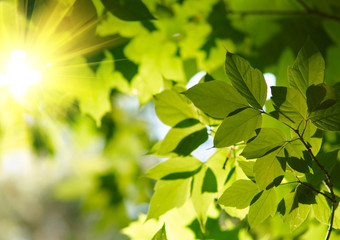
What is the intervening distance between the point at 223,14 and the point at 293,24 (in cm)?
27

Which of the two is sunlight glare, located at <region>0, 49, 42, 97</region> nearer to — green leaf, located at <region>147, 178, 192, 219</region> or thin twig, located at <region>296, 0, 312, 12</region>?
green leaf, located at <region>147, 178, 192, 219</region>

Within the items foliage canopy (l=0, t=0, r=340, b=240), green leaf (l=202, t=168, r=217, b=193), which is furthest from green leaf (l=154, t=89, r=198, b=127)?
green leaf (l=202, t=168, r=217, b=193)

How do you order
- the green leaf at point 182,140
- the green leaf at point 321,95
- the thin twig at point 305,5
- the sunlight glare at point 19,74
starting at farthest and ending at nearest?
the thin twig at point 305,5 < the sunlight glare at point 19,74 < the green leaf at point 182,140 < the green leaf at point 321,95

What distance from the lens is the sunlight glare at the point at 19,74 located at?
0.75 m

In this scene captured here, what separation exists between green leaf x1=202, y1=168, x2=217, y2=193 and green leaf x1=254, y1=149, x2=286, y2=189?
156 mm

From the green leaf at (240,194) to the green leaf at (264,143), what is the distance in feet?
0.24

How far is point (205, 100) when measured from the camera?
1.29ft

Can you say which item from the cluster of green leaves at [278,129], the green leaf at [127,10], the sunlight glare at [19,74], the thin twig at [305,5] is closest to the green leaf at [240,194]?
the cluster of green leaves at [278,129]

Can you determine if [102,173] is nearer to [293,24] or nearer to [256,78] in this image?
[293,24]

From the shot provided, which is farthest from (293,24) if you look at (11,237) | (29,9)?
(11,237)

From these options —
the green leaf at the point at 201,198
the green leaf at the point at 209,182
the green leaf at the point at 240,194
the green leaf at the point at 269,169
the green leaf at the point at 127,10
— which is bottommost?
the green leaf at the point at 201,198

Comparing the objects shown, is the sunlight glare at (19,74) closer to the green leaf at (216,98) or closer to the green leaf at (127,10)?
the green leaf at (127,10)

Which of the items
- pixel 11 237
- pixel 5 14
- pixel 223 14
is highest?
pixel 5 14

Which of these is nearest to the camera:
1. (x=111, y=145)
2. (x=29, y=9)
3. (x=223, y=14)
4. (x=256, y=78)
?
(x=256, y=78)
